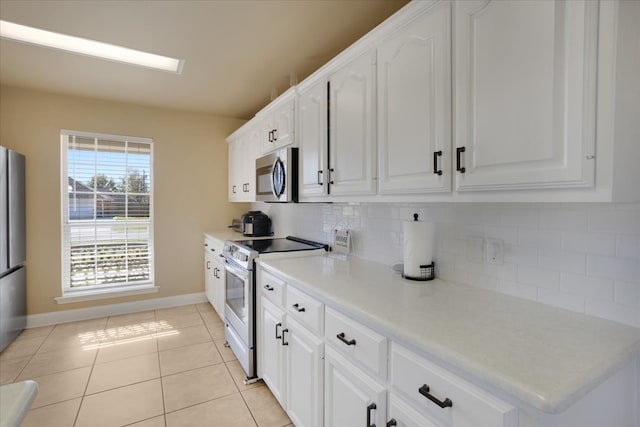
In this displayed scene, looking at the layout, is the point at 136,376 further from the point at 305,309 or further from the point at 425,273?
the point at 425,273

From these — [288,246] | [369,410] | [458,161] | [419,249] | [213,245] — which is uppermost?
[458,161]

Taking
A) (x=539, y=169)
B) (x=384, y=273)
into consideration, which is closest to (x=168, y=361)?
(x=384, y=273)

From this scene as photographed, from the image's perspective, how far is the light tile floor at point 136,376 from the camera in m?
1.96

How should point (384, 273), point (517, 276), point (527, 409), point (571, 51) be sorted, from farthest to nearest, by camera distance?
point (384, 273) → point (517, 276) → point (571, 51) → point (527, 409)

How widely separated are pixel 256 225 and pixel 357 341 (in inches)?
98.3

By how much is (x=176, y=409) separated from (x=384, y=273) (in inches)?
63.1

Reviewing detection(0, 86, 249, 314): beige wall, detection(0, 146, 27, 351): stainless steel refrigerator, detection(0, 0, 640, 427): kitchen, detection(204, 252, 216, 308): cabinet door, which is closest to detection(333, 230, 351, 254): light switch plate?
detection(0, 0, 640, 427): kitchen

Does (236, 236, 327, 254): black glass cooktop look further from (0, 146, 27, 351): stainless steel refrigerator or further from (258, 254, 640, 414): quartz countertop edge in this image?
(0, 146, 27, 351): stainless steel refrigerator

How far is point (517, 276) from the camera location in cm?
132

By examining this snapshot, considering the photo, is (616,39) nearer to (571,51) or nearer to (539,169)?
(571,51)

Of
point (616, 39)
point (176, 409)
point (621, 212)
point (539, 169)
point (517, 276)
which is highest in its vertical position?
point (616, 39)

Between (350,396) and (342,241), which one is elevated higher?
(342,241)

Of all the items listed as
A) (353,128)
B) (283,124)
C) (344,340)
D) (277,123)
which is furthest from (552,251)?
(277,123)

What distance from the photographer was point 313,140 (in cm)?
215
